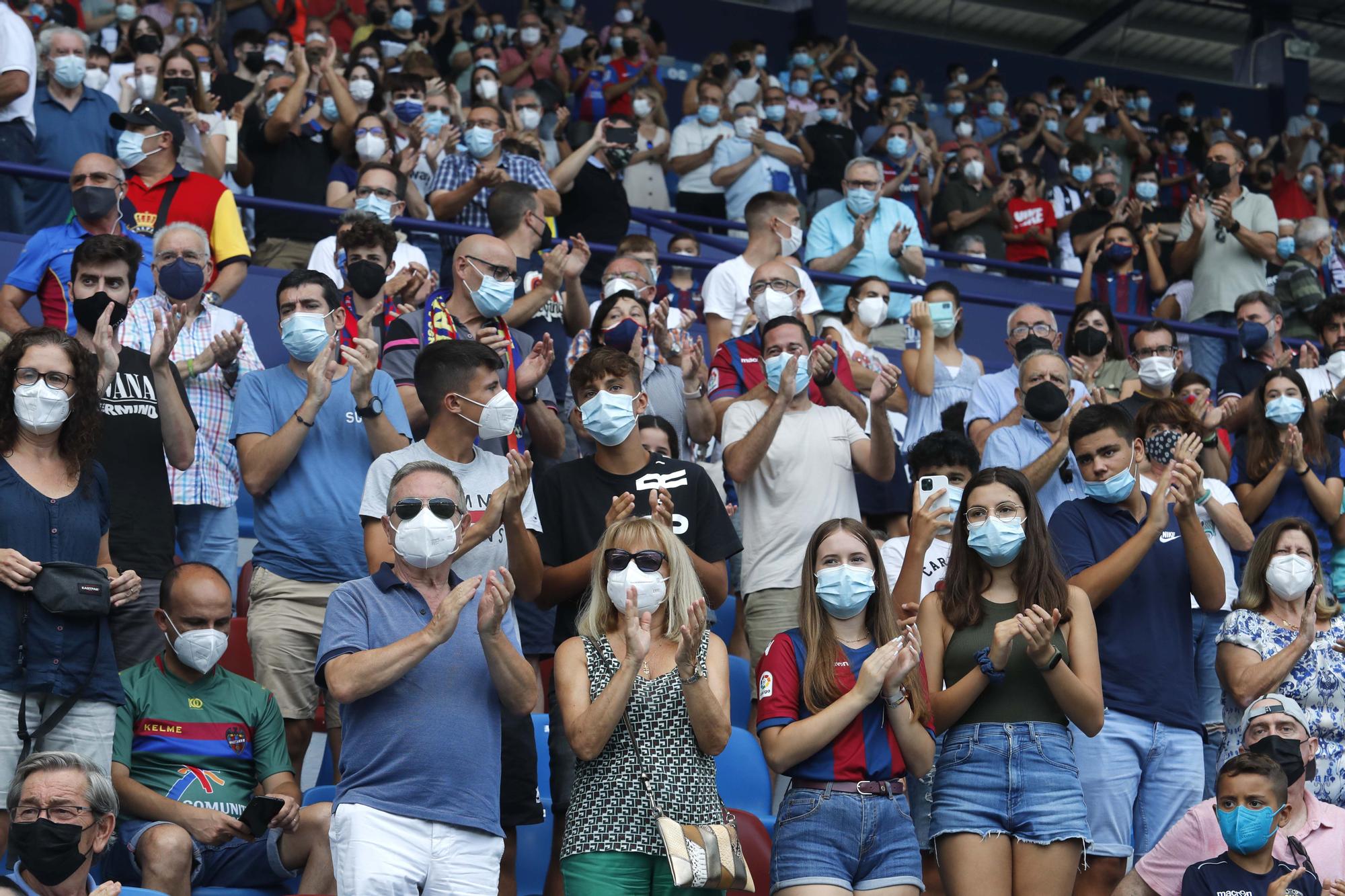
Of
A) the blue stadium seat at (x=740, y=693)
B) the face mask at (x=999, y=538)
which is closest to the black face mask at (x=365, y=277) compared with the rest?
the blue stadium seat at (x=740, y=693)

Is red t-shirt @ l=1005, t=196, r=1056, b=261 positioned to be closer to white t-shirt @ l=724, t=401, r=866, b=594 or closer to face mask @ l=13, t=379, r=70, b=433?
white t-shirt @ l=724, t=401, r=866, b=594

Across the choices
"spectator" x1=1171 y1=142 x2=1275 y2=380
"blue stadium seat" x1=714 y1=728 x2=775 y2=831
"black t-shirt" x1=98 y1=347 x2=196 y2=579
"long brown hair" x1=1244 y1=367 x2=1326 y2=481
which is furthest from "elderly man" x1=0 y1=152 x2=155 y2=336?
"spectator" x1=1171 y1=142 x2=1275 y2=380

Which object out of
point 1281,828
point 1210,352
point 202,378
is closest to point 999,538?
point 1281,828

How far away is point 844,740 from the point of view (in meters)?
4.20

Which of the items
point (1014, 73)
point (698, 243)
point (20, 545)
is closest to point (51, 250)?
point (20, 545)

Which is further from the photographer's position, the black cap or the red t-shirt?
the red t-shirt

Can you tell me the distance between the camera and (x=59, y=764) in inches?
151

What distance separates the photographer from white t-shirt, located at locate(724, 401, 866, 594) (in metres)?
5.73

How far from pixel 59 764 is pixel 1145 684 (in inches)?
120

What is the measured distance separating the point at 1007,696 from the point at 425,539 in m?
1.66

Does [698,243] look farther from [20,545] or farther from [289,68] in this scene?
[20,545]

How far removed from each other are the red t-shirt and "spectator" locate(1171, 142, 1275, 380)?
1821 mm

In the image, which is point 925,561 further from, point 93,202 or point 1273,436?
point 93,202

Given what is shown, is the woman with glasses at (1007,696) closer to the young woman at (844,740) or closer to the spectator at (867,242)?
the young woman at (844,740)
